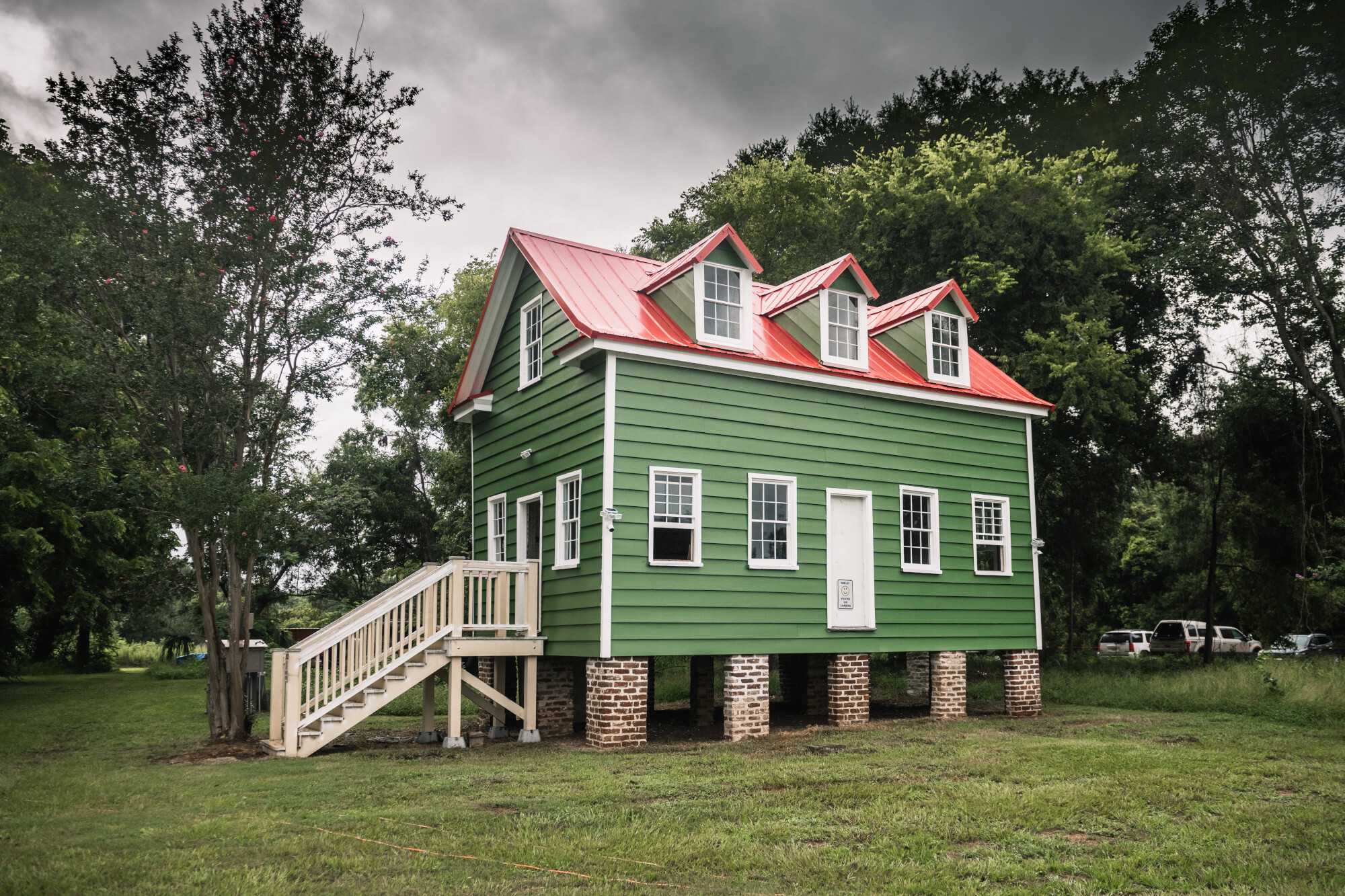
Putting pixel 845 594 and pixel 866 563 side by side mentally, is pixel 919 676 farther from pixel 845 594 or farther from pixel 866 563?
pixel 845 594

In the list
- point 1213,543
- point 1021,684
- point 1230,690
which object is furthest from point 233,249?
point 1213,543

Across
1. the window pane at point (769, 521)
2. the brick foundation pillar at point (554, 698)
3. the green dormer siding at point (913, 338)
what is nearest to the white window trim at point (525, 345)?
the window pane at point (769, 521)

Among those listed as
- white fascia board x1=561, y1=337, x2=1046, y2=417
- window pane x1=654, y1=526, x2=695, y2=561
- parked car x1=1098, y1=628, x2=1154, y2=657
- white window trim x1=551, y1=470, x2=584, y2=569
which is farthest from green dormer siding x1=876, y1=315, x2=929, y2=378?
parked car x1=1098, y1=628, x2=1154, y2=657

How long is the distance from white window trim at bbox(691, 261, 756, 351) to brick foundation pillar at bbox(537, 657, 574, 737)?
5.38 meters

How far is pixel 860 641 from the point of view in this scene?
52.8 ft

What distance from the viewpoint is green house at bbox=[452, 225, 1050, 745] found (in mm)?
14148

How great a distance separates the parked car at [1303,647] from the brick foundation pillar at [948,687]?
46.8 feet

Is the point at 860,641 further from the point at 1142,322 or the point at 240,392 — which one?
the point at 1142,322

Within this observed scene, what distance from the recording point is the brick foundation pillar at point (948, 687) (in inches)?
677

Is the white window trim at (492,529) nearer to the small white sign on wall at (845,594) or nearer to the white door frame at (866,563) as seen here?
the white door frame at (866,563)

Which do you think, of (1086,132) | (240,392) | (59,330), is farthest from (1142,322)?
(59,330)

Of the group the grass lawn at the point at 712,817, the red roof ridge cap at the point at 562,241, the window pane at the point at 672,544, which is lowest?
the grass lawn at the point at 712,817

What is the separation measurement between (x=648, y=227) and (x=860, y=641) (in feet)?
72.9

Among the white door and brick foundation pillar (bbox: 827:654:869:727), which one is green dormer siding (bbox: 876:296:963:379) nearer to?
the white door
